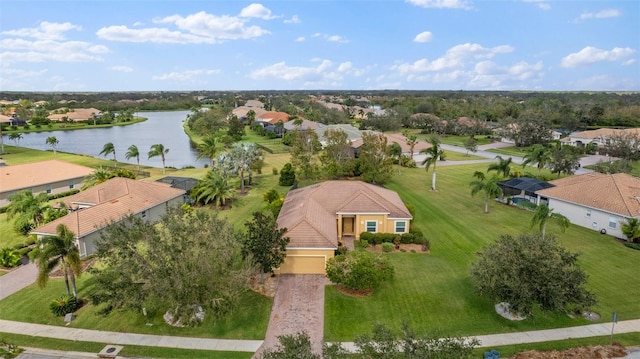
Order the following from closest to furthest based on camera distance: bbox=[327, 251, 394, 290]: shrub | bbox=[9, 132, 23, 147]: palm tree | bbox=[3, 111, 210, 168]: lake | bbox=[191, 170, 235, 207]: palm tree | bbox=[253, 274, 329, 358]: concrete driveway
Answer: bbox=[253, 274, 329, 358]: concrete driveway
bbox=[327, 251, 394, 290]: shrub
bbox=[191, 170, 235, 207]: palm tree
bbox=[3, 111, 210, 168]: lake
bbox=[9, 132, 23, 147]: palm tree

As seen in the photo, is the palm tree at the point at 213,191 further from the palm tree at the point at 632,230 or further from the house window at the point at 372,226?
the palm tree at the point at 632,230

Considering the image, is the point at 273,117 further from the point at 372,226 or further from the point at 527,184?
the point at 372,226

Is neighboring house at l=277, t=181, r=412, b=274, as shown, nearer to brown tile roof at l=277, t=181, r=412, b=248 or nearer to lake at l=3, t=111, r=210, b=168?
brown tile roof at l=277, t=181, r=412, b=248

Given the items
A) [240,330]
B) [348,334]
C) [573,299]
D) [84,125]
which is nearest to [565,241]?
[573,299]

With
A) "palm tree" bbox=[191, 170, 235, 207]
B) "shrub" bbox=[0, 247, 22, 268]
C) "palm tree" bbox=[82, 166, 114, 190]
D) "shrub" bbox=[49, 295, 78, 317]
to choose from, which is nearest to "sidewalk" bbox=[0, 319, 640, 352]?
"shrub" bbox=[49, 295, 78, 317]

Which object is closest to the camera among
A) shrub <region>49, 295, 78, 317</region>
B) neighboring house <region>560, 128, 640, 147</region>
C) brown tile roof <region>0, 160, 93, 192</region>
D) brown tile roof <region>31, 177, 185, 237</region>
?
shrub <region>49, 295, 78, 317</region>

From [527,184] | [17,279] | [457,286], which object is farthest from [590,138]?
[17,279]

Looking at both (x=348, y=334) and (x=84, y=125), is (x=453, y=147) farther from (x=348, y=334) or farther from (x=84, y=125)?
(x=84, y=125)
